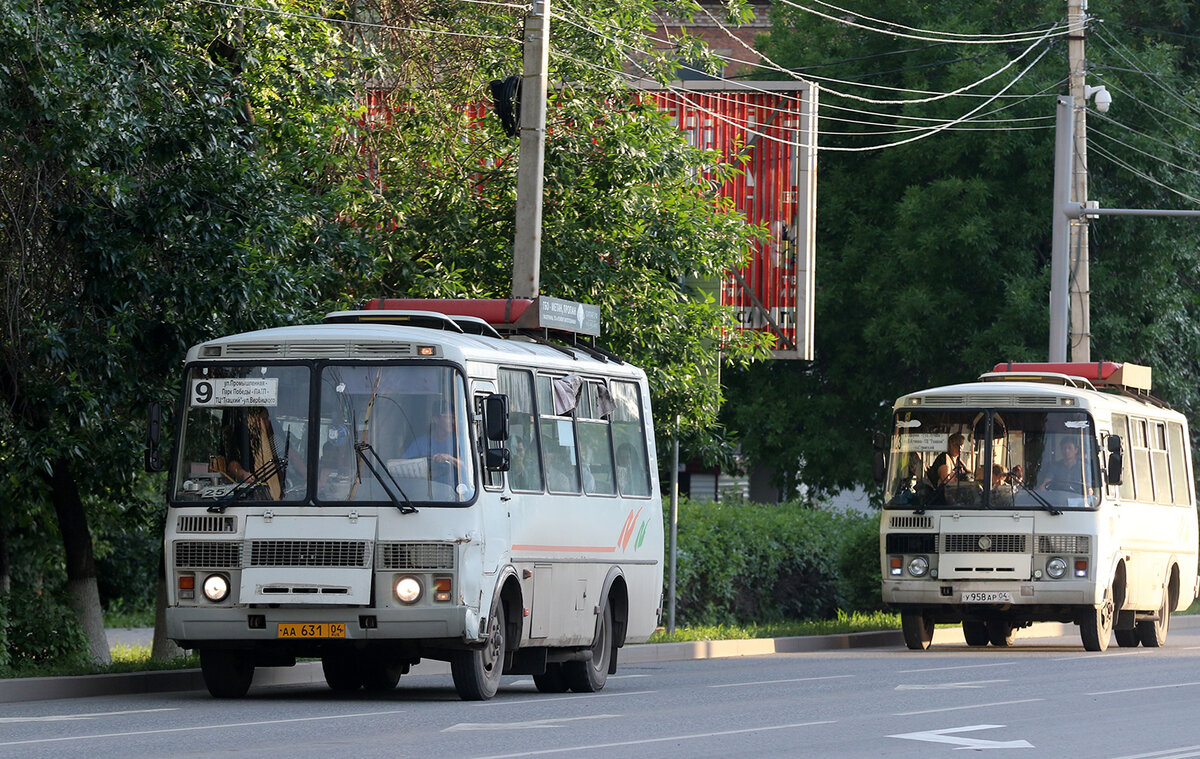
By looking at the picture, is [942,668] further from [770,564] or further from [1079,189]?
[1079,189]

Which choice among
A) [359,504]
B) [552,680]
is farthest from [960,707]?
[359,504]

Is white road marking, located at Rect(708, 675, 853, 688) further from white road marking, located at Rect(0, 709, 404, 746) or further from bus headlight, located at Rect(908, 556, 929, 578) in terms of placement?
bus headlight, located at Rect(908, 556, 929, 578)

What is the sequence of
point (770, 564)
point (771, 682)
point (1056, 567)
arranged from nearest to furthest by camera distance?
point (771, 682) < point (1056, 567) < point (770, 564)

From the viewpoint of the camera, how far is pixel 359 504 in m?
15.1

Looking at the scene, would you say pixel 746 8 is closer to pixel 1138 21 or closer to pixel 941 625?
pixel 941 625

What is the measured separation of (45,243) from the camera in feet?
58.2

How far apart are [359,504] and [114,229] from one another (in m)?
3.94

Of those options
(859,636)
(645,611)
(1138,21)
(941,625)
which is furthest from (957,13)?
(645,611)

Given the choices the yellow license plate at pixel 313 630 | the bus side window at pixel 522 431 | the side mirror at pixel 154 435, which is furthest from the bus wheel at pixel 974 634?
the side mirror at pixel 154 435

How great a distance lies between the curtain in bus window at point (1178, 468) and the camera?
2814 cm

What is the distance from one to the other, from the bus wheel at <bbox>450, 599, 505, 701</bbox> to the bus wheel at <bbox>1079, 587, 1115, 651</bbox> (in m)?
10.1

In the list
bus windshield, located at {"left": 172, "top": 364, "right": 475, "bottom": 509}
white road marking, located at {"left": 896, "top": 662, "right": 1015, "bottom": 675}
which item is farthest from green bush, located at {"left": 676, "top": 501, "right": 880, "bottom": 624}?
bus windshield, located at {"left": 172, "top": 364, "right": 475, "bottom": 509}

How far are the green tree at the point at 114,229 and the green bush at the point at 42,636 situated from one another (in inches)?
42.6

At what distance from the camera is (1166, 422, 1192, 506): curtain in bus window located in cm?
2814
